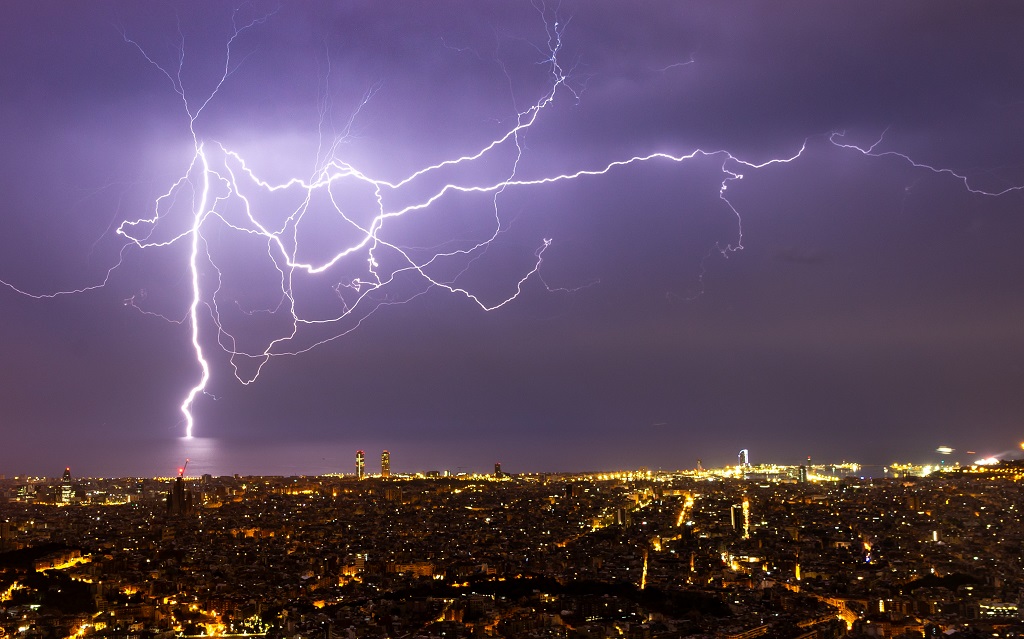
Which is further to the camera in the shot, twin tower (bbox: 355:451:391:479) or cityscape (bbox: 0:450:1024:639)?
twin tower (bbox: 355:451:391:479)

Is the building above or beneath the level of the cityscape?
above

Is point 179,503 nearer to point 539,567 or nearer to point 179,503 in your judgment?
point 179,503

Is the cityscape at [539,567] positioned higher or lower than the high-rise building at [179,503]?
lower

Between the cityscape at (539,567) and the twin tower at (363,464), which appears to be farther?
the twin tower at (363,464)

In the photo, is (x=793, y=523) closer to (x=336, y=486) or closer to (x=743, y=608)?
(x=743, y=608)

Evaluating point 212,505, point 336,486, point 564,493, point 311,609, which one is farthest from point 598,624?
point 336,486

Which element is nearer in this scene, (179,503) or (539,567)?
(539,567)

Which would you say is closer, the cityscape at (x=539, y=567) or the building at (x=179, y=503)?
the cityscape at (x=539, y=567)

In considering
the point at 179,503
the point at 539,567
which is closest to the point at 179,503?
the point at 179,503
